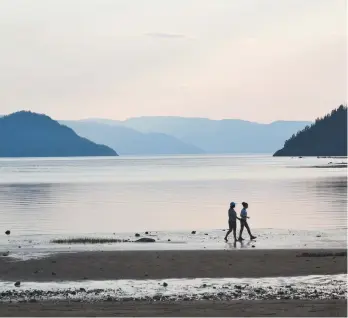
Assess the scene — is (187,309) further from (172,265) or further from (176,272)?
(172,265)

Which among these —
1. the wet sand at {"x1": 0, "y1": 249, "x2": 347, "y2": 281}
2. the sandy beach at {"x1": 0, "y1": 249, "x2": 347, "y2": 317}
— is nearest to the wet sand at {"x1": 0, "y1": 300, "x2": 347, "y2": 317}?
the sandy beach at {"x1": 0, "y1": 249, "x2": 347, "y2": 317}

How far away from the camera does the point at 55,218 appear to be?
178ft

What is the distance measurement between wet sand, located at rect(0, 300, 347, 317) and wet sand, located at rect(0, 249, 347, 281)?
547cm

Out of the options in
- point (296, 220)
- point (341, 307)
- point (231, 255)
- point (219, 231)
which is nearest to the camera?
point (341, 307)

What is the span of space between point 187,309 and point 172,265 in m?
8.59

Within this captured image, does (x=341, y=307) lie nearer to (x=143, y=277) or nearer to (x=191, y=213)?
(x=143, y=277)

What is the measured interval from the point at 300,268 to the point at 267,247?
7.91 meters

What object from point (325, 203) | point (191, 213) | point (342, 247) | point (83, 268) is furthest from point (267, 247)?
point (325, 203)

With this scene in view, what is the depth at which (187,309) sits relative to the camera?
1684 centimetres

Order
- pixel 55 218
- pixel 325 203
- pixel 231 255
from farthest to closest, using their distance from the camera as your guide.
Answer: pixel 325 203 → pixel 55 218 → pixel 231 255

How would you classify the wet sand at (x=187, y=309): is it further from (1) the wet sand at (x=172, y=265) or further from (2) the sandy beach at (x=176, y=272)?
(1) the wet sand at (x=172, y=265)

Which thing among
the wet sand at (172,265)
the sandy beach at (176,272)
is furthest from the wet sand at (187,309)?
the wet sand at (172,265)

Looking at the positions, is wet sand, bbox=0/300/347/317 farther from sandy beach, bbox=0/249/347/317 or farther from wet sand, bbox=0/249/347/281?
wet sand, bbox=0/249/347/281

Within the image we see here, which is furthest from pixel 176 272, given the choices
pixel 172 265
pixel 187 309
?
pixel 187 309
